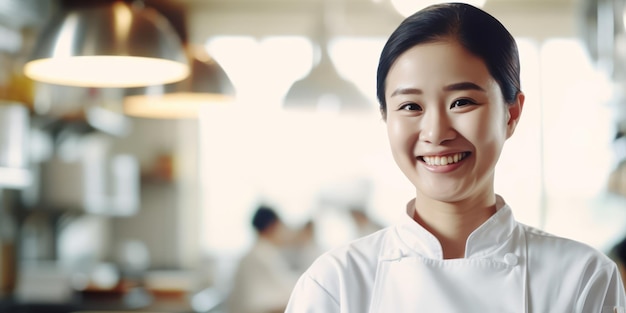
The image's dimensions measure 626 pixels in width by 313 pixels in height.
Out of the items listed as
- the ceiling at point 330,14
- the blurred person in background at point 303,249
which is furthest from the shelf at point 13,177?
the ceiling at point 330,14

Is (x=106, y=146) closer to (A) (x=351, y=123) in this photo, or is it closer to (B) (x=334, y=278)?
(A) (x=351, y=123)

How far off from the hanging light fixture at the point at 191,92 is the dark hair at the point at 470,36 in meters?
2.33

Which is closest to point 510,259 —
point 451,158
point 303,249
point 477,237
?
point 477,237

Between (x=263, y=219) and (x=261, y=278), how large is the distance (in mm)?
333

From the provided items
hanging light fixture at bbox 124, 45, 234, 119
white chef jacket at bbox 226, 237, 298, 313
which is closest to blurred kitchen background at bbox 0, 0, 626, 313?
white chef jacket at bbox 226, 237, 298, 313

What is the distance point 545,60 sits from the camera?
6.70m

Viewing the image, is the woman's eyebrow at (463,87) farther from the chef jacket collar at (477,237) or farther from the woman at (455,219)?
the chef jacket collar at (477,237)

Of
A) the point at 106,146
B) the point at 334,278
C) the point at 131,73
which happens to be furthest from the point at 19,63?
the point at 334,278

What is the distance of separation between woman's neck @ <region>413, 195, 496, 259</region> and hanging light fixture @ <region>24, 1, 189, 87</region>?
56.2 inches

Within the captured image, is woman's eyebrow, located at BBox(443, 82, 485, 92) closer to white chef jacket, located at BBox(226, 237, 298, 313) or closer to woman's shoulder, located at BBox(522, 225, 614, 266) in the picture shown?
woman's shoulder, located at BBox(522, 225, 614, 266)

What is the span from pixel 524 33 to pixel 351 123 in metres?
1.49

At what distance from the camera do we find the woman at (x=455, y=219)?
1.10 metres

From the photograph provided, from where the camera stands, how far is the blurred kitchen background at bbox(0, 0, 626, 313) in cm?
606

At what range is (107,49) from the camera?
94.3 inches
